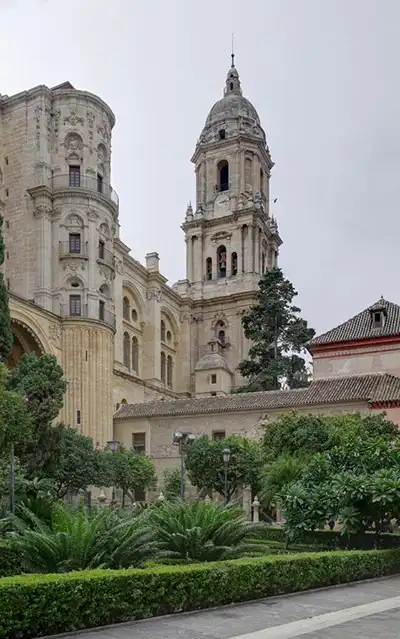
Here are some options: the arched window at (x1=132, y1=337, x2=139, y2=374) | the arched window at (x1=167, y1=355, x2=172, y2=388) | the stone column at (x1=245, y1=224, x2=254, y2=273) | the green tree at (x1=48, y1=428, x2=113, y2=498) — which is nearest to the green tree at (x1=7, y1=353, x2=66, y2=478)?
the green tree at (x1=48, y1=428, x2=113, y2=498)

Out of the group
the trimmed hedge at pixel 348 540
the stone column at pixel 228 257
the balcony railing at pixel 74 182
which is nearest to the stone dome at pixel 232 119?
the stone column at pixel 228 257

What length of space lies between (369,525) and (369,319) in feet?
71.4

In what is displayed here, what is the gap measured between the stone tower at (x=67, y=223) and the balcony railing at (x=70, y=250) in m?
0.06

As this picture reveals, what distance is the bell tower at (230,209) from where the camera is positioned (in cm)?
6338

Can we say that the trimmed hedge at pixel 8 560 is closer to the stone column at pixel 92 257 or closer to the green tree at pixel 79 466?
the green tree at pixel 79 466

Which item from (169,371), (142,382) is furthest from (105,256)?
(169,371)

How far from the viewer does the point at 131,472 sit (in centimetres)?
3350

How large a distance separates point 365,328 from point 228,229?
102 ft

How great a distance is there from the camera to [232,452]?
1220 inches

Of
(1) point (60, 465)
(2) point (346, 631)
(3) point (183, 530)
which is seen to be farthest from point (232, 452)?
(2) point (346, 631)

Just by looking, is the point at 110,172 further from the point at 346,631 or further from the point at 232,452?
the point at 346,631

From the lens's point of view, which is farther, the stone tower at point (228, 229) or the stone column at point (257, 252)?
the stone column at point (257, 252)

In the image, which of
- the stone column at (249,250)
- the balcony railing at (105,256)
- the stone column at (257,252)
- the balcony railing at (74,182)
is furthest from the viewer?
the stone column at (257,252)

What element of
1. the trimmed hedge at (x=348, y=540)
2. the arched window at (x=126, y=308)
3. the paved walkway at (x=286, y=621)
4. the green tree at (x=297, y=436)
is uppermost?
the arched window at (x=126, y=308)
